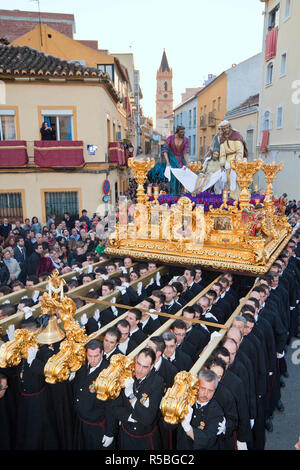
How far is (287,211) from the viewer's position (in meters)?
16.5

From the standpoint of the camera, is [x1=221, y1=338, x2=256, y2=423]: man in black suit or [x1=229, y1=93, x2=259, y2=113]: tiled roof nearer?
[x1=221, y1=338, x2=256, y2=423]: man in black suit

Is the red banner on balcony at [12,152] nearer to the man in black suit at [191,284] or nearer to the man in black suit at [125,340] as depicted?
the man in black suit at [191,284]

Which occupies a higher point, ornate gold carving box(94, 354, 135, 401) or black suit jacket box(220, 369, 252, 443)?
ornate gold carving box(94, 354, 135, 401)

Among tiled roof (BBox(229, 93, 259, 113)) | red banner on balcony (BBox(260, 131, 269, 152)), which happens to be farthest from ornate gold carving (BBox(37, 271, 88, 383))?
tiled roof (BBox(229, 93, 259, 113))

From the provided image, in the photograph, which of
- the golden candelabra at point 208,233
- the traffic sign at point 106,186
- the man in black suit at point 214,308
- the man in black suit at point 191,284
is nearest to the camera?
the man in black suit at point 214,308

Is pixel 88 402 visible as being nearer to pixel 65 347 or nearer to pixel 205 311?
pixel 65 347

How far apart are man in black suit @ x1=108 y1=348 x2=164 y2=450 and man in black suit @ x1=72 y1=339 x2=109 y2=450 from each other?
0.22 m

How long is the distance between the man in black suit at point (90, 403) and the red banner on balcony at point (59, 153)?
523 inches

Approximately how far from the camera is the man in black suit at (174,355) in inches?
184

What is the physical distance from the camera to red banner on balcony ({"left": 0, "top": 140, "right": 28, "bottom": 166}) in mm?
15742

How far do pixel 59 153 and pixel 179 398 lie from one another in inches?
579

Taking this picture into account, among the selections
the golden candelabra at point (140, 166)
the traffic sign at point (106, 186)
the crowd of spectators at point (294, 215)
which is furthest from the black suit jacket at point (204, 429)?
the traffic sign at point (106, 186)

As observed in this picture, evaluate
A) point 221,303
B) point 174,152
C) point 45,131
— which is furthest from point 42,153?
point 221,303

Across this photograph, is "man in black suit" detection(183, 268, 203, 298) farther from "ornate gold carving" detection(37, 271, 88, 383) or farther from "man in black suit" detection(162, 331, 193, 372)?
"ornate gold carving" detection(37, 271, 88, 383)
